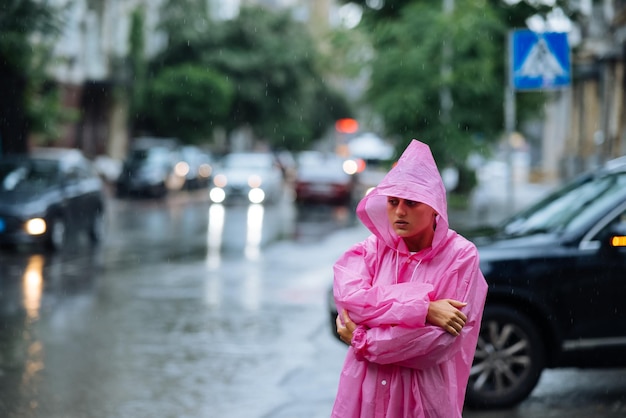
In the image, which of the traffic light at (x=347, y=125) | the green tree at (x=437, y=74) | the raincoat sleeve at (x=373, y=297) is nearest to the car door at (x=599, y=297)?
Result: the raincoat sleeve at (x=373, y=297)

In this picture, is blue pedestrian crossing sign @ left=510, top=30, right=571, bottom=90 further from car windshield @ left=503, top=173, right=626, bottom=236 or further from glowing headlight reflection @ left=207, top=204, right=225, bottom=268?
glowing headlight reflection @ left=207, top=204, right=225, bottom=268

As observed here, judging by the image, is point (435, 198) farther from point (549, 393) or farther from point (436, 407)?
point (549, 393)

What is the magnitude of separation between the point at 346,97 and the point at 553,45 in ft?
222

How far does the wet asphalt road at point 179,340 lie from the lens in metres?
7.53

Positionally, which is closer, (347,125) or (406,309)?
(406,309)

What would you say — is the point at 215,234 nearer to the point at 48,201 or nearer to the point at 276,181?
the point at 48,201

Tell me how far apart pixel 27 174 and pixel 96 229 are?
1964 millimetres

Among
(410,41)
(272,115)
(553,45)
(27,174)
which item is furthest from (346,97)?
(553,45)

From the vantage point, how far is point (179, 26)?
5159 centimetres

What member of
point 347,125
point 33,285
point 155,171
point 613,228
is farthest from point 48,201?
point 347,125

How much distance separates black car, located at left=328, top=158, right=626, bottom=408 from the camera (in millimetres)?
7105

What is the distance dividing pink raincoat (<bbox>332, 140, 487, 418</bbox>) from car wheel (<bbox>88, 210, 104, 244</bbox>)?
16.1 m

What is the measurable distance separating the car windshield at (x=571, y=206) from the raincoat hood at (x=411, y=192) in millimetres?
3746

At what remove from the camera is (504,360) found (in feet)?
23.7
